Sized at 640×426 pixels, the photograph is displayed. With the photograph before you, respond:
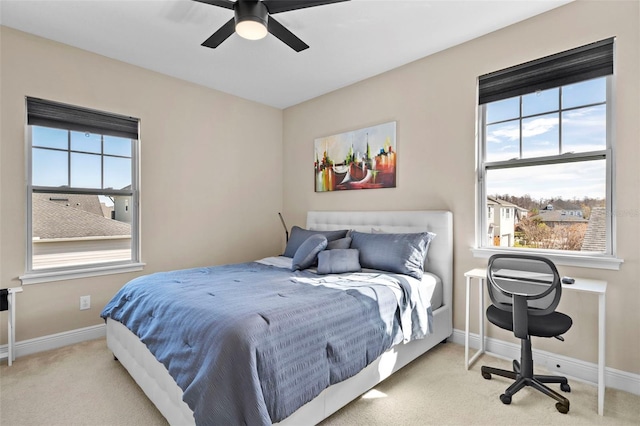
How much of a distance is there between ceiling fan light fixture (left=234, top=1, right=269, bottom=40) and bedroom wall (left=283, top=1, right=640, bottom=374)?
188cm

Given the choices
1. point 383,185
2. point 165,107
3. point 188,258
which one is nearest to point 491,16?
point 383,185

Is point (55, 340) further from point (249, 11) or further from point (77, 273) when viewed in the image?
point (249, 11)

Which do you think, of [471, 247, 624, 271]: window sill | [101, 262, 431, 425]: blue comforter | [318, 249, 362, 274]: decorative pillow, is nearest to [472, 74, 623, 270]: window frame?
[471, 247, 624, 271]: window sill

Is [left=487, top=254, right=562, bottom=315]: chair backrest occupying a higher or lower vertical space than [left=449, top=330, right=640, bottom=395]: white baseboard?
higher

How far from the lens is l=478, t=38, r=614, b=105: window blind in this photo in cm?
233

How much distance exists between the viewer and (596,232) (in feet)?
7.79

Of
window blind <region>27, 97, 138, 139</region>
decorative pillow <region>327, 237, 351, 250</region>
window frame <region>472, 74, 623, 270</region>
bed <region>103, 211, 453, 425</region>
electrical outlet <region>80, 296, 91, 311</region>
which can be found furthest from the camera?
decorative pillow <region>327, 237, 351, 250</region>

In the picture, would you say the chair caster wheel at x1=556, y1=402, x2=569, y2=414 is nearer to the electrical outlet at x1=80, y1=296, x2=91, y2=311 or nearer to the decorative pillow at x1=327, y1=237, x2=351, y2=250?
the decorative pillow at x1=327, y1=237, x2=351, y2=250

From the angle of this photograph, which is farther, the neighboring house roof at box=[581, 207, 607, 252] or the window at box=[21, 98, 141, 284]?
the window at box=[21, 98, 141, 284]

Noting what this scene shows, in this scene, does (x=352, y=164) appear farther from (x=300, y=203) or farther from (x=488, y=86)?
(x=488, y=86)

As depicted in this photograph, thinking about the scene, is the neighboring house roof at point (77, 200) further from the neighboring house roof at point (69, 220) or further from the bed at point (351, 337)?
the bed at point (351, 337)

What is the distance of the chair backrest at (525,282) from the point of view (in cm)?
199

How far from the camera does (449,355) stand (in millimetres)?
2795

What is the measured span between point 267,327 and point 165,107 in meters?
3.09
